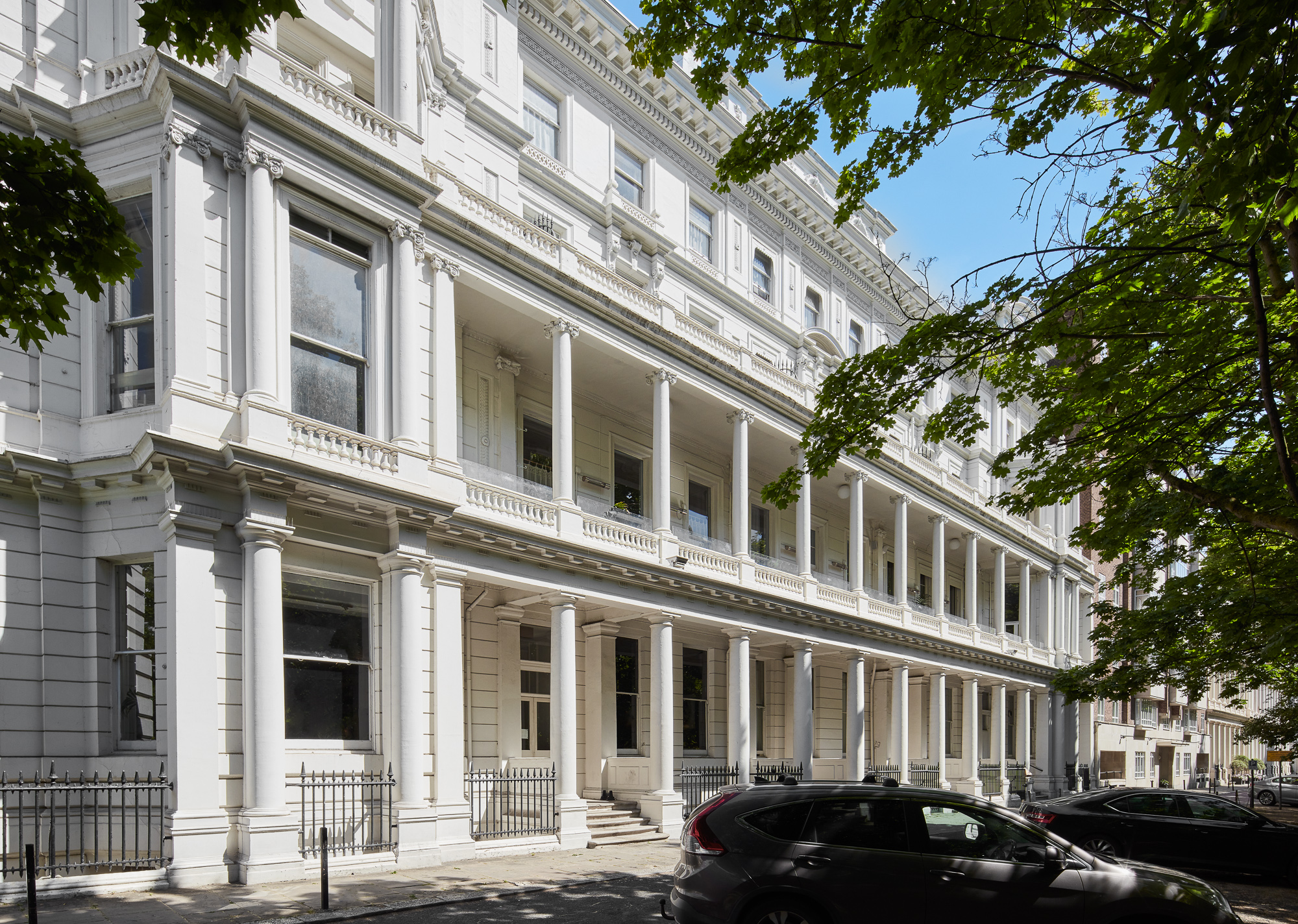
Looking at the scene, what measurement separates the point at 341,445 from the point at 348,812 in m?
5.31

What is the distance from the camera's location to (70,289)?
1305 cm

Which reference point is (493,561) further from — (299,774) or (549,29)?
(549,29)

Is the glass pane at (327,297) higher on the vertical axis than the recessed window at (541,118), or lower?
lower

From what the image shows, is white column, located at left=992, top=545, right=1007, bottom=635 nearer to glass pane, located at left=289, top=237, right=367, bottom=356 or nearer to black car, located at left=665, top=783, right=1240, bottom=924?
glass pane, located at left=289, top=237, right=367, bottom=356

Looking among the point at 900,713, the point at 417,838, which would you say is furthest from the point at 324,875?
the point at 900,713

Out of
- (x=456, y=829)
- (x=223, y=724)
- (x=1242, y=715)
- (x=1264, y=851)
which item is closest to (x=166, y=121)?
(x=223, y=724)

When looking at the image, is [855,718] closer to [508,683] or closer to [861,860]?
[508,683]

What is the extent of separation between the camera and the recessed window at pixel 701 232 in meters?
25.4

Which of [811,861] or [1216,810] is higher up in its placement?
[811,861]

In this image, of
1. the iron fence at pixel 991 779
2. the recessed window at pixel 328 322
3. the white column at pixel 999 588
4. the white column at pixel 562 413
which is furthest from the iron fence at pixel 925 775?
the recessed window at pixel 328 322

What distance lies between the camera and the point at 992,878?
24.5 feet

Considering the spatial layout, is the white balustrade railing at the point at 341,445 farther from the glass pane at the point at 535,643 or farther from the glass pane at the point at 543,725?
the glass pane at the point at 543,725

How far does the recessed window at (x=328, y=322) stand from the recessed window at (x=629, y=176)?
989 cm

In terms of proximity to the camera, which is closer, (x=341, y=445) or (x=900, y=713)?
(x=341, y=445)
